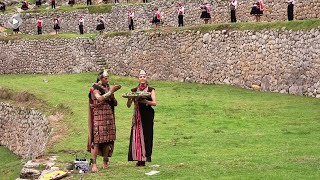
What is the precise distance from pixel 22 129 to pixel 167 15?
1927 centimetres

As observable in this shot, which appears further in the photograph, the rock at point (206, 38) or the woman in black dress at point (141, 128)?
the rock at point (206, 38)

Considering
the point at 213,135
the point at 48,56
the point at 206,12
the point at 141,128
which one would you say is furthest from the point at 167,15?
the point at 141,128

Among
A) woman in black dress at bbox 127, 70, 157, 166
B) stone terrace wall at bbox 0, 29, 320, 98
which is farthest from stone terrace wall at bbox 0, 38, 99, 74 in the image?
woman in black dress at bbox 127, 70, 157, 166

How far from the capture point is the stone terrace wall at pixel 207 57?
99.8 ft

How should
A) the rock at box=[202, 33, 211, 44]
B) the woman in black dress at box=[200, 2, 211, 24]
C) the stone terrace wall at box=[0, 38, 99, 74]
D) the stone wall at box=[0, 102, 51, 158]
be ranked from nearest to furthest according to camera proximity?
1. the stone wall at box=[0, 102, 51, 158]
2. the rock at box=[202, 33, 211, 44]
3. the woman in black dress at box=[200, 2, 211, 24]
4. the stone terrace wall at box=[0, 38, 99, 74]

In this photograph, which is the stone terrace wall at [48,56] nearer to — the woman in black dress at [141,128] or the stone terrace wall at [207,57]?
the stone terrace wall at [207,57]

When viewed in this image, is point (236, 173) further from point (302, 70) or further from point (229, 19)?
point (229, 19)

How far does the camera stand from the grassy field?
14.9 m

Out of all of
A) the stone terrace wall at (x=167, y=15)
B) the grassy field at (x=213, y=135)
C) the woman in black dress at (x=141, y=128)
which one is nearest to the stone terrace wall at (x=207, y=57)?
the grassy field at (x=213, y=135)

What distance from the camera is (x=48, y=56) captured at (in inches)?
1948

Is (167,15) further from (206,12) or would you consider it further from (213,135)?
(213,135)

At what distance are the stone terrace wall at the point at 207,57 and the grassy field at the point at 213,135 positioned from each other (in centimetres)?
84

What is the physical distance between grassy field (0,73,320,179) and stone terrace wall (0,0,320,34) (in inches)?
203

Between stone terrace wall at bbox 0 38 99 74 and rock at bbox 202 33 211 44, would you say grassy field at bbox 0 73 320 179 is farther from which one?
stone terrace wall at bbox 0 38 99 74
